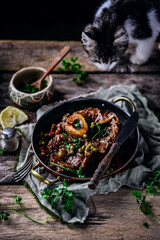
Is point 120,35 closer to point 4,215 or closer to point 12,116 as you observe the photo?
point 12,116

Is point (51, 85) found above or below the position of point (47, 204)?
above

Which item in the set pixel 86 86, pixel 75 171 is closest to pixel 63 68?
pixel 86 86

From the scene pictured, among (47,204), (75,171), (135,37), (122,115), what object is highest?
(135,37)

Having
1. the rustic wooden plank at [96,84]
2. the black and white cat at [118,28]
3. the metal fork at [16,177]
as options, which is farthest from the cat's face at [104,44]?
the metal fork at [16,177]

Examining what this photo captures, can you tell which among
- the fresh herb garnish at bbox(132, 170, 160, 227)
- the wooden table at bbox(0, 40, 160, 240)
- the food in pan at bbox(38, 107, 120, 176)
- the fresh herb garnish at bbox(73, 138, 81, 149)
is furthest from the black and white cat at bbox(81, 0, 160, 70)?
the fresh herb garnish at bbox(132, 170, 160, 227)

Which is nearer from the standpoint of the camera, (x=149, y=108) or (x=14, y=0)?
(x=149, y=108)

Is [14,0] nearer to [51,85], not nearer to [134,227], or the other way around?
[51,85]
